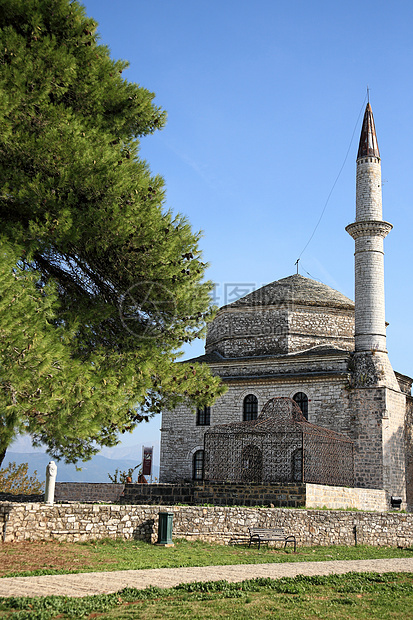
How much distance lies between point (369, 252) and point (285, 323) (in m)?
5.40

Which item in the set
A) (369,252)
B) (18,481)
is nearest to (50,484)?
(18,481)

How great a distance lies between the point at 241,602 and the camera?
24.3ft

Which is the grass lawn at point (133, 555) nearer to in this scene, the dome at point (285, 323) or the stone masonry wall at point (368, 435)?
the stone masonry wall at point (368, 435)

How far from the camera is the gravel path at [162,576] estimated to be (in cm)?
781

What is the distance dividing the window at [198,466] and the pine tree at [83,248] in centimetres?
1517

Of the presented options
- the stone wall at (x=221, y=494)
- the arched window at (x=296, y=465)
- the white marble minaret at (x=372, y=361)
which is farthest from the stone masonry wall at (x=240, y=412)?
the stone wall at (x=221, y=494)

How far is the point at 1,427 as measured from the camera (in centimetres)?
977

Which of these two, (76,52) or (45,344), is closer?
(45,344)

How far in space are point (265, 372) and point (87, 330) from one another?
16.3m

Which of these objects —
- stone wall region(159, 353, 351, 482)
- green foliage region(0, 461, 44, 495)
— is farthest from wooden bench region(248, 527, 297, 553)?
green foliage region(0, 461, 44, 495)

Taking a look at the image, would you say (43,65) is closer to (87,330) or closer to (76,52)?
(76,52)

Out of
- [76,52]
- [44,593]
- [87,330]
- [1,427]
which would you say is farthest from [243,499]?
[76,52]

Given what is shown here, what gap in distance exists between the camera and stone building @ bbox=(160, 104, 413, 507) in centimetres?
2370

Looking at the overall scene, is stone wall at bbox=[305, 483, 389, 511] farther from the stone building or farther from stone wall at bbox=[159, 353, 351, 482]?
stone wall at bbox=[159, 353, 351, 482]
